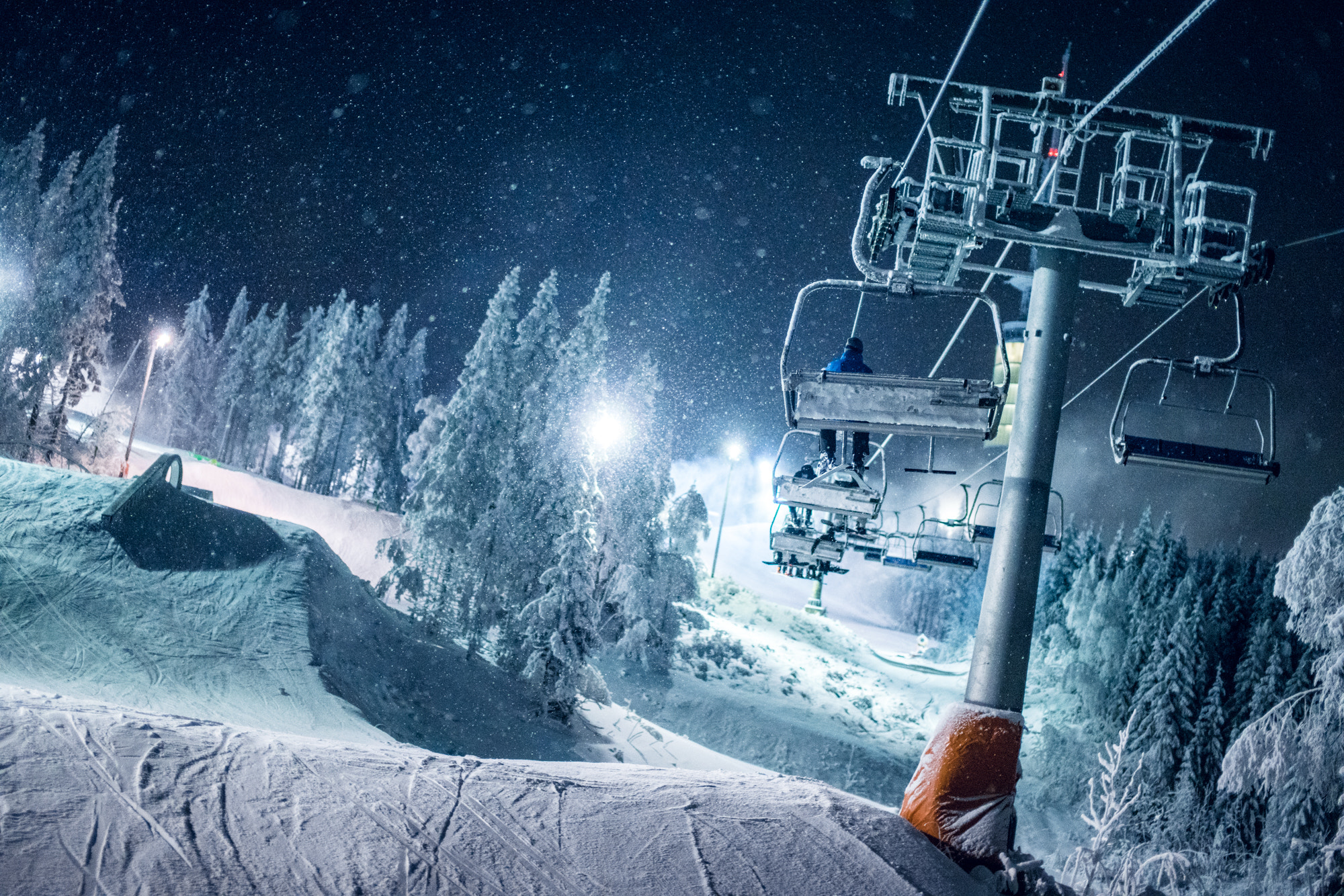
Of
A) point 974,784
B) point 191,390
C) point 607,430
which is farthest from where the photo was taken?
point 191,390

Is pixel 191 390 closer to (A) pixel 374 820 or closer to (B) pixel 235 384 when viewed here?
(B) pixel 235 384

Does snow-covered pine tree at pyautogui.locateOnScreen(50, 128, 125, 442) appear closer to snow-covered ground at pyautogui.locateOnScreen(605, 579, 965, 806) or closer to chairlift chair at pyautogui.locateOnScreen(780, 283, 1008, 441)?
snow-covered ground at pyautogui.locateOnScreen(605, 579, 965, 806)

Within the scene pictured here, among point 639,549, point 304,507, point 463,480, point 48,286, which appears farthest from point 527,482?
point 48,286

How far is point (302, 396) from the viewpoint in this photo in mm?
53906

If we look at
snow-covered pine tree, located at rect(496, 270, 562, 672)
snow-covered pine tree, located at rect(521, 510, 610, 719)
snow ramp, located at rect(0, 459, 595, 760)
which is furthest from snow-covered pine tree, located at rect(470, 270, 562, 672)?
snow ramp, located at rect(0, 459, 595, 760)

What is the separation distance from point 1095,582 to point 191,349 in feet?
240

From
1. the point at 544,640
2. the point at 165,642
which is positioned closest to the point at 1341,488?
the point at 544,640

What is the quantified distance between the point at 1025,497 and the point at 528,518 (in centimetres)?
2002

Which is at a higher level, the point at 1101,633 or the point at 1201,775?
the point at 1101,633

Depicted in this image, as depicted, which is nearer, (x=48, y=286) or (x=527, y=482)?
(x=527, y=482)

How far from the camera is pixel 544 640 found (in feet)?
76.0

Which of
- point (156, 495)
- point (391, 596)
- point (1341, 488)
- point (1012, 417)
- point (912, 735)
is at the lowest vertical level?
point (912, 735)

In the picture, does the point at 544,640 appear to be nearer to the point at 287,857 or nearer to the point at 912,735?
the point at 287,857

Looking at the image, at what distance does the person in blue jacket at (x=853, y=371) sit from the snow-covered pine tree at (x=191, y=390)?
68.4 metres
